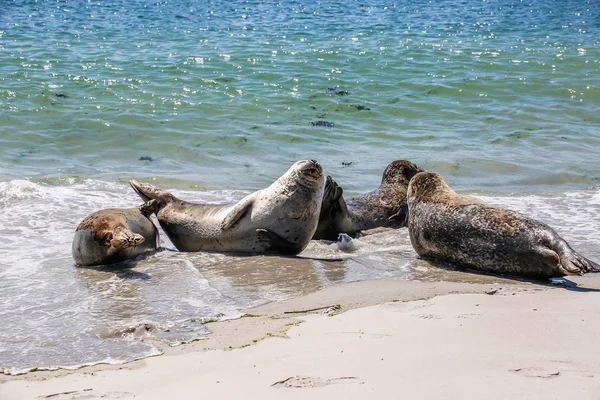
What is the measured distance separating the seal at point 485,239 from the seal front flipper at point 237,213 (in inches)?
51.3

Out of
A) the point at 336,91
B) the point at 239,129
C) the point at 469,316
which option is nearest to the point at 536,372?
the point at 469,316

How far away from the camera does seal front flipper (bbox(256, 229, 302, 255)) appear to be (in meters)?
6.58

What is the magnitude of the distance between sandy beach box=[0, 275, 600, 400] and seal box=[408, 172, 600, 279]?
67cm

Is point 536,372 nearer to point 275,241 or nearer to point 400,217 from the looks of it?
point 275,241

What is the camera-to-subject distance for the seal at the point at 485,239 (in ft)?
18.1

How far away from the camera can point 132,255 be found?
20.9ft

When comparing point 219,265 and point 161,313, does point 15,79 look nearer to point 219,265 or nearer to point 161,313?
point 219,265

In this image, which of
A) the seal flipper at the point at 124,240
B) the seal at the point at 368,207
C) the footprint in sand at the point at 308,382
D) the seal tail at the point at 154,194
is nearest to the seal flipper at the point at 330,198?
the seal at the point at 368,207

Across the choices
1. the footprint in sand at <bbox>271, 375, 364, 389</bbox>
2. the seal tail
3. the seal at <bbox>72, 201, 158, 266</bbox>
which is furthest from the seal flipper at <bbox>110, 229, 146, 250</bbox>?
the footprint in sand at <bbox>271, 375, 364, 389</bbox>

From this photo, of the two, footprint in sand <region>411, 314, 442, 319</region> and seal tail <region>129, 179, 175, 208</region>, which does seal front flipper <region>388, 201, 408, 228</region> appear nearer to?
seal tail <region>129, 179, 175, 208</region>

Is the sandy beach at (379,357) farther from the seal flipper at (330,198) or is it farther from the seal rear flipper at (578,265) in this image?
the seal flipper at (330,198)

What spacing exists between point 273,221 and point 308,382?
351 cm

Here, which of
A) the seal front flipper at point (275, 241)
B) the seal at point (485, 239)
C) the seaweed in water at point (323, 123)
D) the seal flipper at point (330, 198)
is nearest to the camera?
the seal at point (485, 239)

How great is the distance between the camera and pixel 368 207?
26.1 ft
